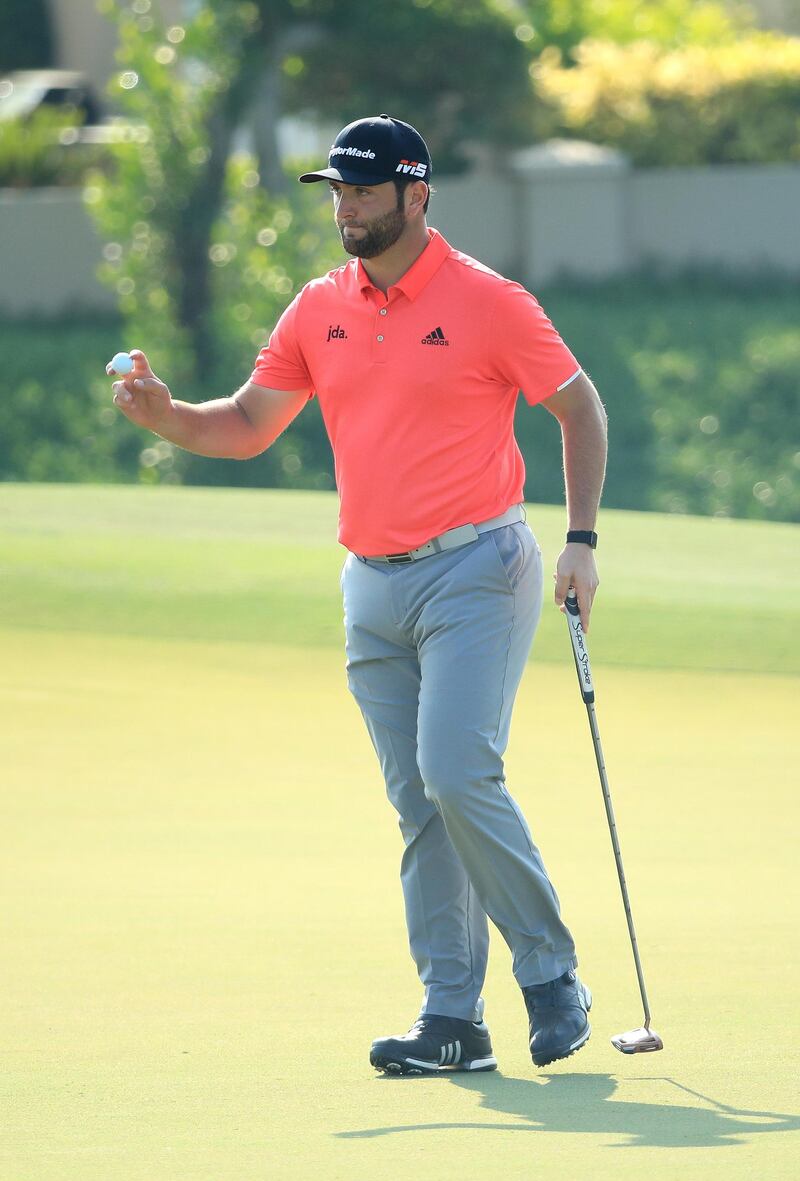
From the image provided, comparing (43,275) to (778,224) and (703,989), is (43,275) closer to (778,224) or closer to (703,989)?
(778,224)

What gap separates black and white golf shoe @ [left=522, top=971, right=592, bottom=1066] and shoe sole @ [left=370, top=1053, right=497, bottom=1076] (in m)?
0.12

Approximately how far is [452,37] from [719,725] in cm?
2284

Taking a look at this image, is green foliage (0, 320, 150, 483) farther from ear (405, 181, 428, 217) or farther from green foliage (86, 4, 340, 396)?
ear (405, 181, 428, 217)

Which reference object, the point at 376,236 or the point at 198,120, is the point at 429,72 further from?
the point at 376,236

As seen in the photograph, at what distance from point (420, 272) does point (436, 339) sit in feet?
0.53

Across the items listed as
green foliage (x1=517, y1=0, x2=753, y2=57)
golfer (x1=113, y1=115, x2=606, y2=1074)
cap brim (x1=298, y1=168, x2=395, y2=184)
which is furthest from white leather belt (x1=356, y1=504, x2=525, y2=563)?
green foliage (x1=517, y1=0, x2=753, y2=57)

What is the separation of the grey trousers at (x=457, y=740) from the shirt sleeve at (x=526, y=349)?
30 centimetres

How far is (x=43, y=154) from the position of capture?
29562mm

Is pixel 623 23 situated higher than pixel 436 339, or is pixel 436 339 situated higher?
pixel 623 23

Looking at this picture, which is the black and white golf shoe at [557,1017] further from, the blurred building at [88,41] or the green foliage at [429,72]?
the blurred building at [88,41]

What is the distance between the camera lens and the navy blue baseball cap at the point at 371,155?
4551 mm

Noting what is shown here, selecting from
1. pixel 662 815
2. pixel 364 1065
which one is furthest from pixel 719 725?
pixel 364 1065

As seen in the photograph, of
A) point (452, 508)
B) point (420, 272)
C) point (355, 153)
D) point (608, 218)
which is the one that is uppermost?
point (608, 218)

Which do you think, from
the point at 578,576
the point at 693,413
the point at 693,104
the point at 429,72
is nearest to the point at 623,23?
the point at 693,104
